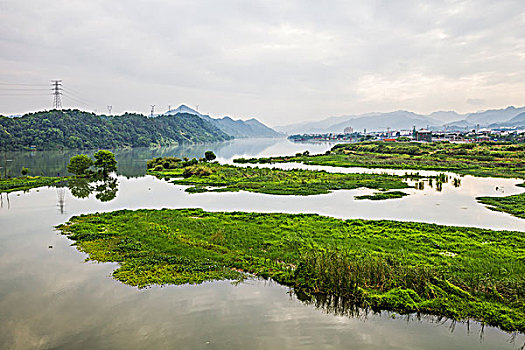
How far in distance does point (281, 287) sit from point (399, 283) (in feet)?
12.9

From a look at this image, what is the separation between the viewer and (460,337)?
28.5ft

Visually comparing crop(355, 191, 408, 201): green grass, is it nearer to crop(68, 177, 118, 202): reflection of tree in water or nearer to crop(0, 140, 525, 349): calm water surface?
crop(0, 140, 525, 349): calm water surface

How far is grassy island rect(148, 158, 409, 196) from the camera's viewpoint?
31.6 metres

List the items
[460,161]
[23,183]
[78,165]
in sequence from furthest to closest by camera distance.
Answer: [460,161] < [78,165] < [23,183]

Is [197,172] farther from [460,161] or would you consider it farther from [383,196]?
[460,161]

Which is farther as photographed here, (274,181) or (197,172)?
(197,172)

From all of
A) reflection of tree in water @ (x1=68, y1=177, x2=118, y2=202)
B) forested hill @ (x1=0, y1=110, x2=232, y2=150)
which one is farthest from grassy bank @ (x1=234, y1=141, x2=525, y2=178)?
forested hill @ (x1=0, y1=110, x2=232, y2=150)

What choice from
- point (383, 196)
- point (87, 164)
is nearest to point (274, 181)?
point (383, 196)

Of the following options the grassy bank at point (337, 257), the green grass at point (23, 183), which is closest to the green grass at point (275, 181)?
the grassy bank at point (337, 257)

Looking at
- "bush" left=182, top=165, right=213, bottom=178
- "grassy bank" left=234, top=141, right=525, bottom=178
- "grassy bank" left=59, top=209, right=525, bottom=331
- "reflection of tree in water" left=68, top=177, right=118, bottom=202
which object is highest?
"grassy bank" left=234, top=141, right=525, bottom=178

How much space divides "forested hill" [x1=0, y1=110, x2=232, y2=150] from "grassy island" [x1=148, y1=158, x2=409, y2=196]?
75159 millimetres

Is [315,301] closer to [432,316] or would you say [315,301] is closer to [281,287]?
[281,287]

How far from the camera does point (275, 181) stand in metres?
35.9

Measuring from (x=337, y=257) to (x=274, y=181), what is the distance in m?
24.4
